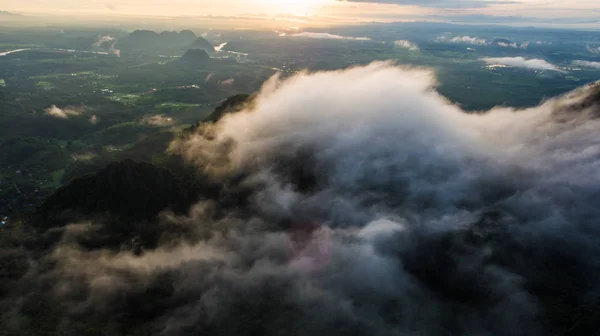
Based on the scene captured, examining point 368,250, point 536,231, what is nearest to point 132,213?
point 368,250

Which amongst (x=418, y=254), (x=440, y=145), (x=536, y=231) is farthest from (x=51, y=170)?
(x=536, y=231)

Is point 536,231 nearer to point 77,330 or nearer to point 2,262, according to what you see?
point 77,330

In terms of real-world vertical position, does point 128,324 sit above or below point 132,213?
below

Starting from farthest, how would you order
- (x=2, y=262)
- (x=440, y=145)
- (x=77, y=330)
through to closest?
(x=440, y=145), (x=2, y=262), (x=77, y=330)

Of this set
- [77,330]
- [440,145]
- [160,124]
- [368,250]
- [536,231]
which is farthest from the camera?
[160,124]

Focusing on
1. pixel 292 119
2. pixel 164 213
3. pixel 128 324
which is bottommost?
pixel 128 324

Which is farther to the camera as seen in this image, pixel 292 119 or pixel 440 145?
pixel 292 119

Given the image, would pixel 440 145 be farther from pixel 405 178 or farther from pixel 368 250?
pixel 368 250

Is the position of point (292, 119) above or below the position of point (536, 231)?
above

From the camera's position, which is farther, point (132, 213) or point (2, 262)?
point (132, 213)
